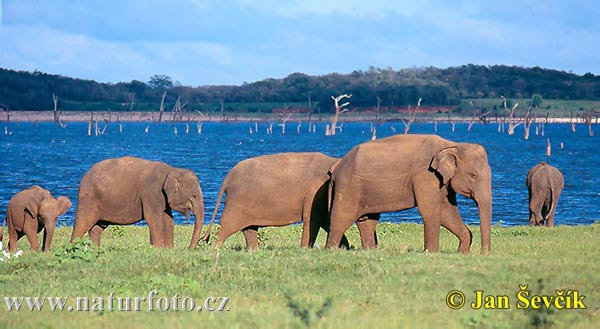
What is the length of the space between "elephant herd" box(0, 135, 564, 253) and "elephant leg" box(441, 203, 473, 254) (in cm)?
2

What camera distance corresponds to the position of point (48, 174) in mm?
74938

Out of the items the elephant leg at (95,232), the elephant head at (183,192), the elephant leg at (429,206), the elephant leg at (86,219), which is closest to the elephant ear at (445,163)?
the elephant leg at (429,206)

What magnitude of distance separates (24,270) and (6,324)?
14.3 ft

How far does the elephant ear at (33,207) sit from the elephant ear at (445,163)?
9043 mm

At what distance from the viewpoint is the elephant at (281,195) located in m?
18.8

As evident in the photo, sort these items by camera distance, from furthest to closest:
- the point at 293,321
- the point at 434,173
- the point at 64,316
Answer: the point at 434,173 < the point at 64,316 < the point at 293,321

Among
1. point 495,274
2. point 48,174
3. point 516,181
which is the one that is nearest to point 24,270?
point 495,274

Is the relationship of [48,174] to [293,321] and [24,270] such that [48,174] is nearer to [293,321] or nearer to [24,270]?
[24,270]

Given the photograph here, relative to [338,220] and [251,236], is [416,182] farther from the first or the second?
[251,236]

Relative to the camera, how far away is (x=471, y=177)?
1748 centimetres

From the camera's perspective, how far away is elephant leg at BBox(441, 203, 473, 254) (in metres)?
17.9

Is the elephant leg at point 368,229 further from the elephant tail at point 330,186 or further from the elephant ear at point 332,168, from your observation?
the elephant ear at point 332,168

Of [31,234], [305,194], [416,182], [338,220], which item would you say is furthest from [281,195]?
[31,234]

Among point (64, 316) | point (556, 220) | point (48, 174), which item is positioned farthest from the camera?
point (48, 174)
